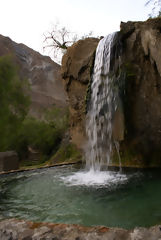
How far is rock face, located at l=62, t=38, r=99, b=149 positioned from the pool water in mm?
4075

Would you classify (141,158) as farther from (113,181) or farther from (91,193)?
(91,193)

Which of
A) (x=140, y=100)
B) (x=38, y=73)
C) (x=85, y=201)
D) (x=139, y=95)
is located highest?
(x=38, y=73)

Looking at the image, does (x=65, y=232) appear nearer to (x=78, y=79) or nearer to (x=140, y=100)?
(x=140, y=100)

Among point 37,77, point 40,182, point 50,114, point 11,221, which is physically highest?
point 37,77

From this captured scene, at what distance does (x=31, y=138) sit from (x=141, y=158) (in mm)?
11808

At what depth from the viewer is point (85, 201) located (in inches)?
156

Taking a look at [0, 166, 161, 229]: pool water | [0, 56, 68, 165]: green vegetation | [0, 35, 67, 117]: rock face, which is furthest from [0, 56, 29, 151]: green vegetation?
[0, 35, 67, 117]: rock face

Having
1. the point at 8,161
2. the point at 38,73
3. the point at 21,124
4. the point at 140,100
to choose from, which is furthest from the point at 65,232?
the point at 38,73

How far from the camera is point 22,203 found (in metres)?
4.02

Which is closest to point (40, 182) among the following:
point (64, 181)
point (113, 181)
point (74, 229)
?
point (64, 181)

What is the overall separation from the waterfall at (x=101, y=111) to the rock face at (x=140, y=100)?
1.71 feet

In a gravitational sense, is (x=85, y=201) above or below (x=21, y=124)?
below

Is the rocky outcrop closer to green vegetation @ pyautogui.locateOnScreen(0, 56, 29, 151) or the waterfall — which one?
the waterfall

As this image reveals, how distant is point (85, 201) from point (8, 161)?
5.19 m
